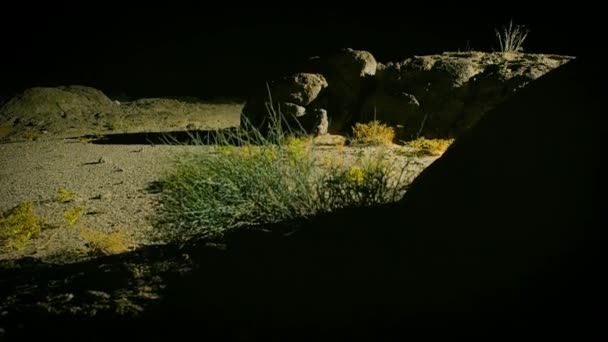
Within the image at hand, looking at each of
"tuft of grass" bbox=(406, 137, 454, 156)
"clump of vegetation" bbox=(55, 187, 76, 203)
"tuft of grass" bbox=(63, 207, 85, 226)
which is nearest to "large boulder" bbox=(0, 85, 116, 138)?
"clump of vegetation" bbox=(55, 187, 76, 203)

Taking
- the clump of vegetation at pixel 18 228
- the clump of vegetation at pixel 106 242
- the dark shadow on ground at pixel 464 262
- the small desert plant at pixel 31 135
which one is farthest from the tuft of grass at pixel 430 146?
the small desert plant at pixel 31 135

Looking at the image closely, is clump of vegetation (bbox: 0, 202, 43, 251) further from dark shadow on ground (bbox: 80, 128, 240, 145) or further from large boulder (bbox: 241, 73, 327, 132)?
large boulder (bbox: 241, 73, 327, 132)

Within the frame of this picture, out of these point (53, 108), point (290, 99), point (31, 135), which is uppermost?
point (290, 99)

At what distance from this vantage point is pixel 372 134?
16.5 ft

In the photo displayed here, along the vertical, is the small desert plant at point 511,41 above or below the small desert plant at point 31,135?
above

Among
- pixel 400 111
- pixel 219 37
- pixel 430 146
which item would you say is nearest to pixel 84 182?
pixel 430 146

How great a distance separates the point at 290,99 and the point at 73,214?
2881mm

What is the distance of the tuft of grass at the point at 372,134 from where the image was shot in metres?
4.91

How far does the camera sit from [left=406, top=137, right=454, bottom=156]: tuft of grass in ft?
14.7

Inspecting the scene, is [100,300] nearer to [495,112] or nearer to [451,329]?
[451,329]

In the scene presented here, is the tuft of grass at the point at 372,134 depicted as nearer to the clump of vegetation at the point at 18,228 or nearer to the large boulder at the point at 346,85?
the large boulder at the point at 346,85

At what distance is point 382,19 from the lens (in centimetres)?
1109

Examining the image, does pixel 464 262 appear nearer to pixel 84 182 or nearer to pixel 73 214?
pixel 73 214

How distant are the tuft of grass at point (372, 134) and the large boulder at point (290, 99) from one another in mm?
488
